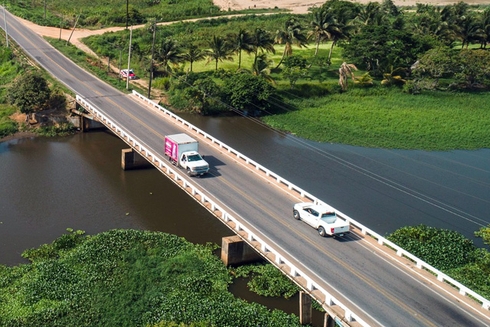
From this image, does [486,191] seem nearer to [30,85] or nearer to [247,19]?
[30,85]

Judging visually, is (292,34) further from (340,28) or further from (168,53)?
(168,53)

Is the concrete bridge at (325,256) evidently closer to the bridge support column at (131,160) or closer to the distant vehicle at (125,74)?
the bridge support column at (131,160)

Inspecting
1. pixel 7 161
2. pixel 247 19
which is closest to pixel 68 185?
pixel 7 161

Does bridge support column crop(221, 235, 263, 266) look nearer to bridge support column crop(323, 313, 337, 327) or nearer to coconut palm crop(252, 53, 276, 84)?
bridge support column crop(323, 313, 337, 327)

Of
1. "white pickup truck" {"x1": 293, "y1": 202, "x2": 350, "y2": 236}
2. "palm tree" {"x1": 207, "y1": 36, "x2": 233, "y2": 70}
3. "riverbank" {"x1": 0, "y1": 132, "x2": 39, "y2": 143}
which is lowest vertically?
"riverbank" {"x1": 0, "y1": 132, "x2": 39, "y2": 143}

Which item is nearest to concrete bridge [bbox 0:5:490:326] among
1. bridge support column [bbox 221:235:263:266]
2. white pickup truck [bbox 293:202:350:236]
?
white pickup truck [bbox 293:202:350:236]

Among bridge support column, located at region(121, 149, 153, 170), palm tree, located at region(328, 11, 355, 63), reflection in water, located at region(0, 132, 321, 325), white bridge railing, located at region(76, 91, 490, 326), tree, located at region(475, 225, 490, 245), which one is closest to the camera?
white bridge railing, located at region(76, 91, 490, 326)
